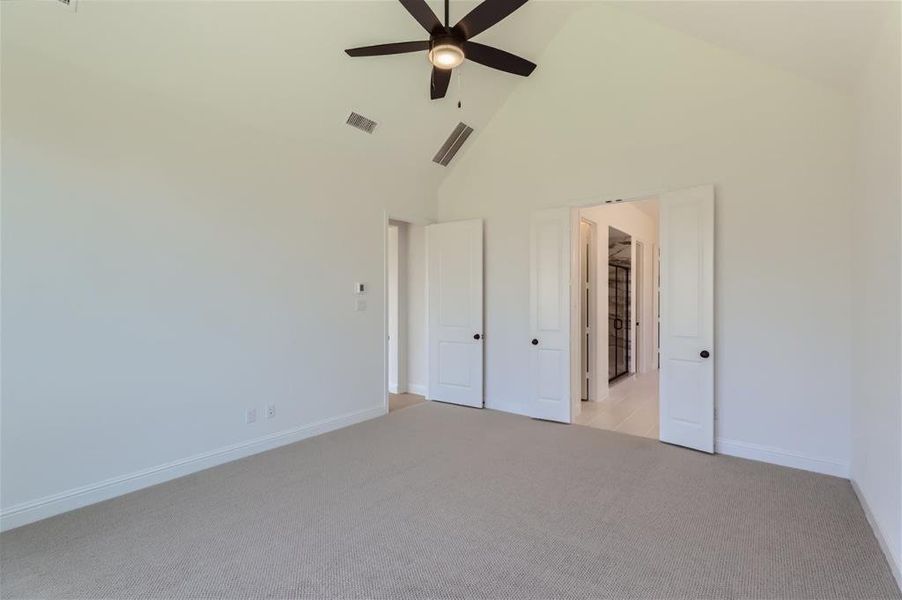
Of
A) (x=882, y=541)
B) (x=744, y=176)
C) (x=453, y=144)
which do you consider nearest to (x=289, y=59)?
(x=453, y=144)

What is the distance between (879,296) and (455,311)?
372cm

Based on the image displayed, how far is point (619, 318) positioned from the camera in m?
7.39

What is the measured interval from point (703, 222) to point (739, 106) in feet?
3.19

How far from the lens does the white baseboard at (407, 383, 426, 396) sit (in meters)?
5.85

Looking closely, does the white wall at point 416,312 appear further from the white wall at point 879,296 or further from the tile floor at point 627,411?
the white wall at point 879,296

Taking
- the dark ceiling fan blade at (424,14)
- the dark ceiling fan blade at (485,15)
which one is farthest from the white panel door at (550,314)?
the dark ceiling fan blade at (424,14)

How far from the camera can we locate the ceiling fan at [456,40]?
2432 mm

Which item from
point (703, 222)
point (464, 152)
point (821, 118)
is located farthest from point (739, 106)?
point (464, 152)

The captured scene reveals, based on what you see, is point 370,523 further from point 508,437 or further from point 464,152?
point 464,152

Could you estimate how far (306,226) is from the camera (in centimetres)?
406

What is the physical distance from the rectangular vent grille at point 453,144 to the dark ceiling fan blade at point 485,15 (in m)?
2.32

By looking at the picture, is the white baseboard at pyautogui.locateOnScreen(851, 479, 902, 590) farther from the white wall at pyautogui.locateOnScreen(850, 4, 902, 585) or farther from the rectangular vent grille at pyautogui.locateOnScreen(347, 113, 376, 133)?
the rectangular vent grille at pyautogui.locateOnScreen(347, 113, 376, 133)

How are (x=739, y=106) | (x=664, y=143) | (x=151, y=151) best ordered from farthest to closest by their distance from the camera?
(x=664, y=143) < (x=739, y=106) < (x=151, y=151)

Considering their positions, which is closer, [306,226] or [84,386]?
[84,386]
